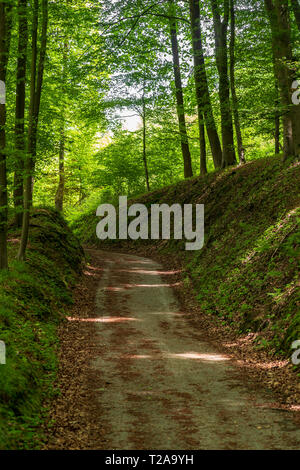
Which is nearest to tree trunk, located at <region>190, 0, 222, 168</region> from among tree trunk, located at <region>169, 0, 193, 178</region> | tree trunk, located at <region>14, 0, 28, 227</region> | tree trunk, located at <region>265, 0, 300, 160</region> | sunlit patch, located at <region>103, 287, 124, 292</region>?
tree trunk, located at <region>169, 0, 193, 178</region>

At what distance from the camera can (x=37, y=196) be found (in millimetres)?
29547

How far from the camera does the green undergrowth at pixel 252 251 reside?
9.77m

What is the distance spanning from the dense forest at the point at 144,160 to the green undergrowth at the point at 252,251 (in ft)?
0.19

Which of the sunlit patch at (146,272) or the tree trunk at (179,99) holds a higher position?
the tree trunk at (179,99)

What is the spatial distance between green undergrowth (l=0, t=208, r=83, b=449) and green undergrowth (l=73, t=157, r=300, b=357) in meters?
4.69

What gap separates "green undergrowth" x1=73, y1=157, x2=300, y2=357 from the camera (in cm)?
977

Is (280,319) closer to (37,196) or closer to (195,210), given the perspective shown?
(195,210)

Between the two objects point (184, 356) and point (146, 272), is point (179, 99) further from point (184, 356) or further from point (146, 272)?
point (184, 356)

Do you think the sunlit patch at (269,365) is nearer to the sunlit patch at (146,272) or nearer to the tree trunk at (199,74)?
the sunlit patch at (146,272)

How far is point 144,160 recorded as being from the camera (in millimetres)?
30234

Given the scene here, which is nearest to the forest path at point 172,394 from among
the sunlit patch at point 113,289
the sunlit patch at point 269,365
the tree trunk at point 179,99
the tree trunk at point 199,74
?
the sunlit patch at point 269,365

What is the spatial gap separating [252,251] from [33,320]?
7.21 meters

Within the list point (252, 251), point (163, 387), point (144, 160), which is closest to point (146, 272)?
point (252, 251)

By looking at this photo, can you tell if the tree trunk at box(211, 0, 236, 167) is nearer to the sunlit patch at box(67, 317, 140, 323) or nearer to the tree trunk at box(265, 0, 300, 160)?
the tree trunk at box(265, 0, 300, 160)
